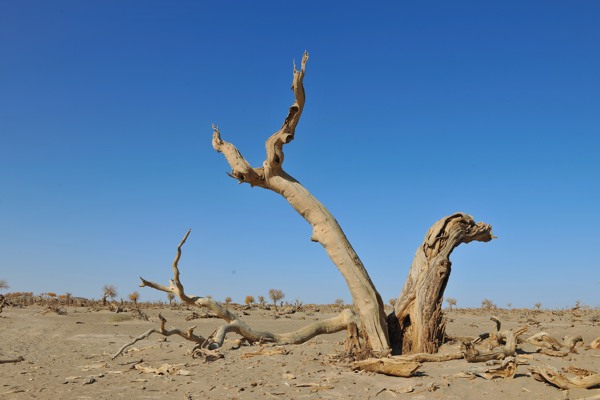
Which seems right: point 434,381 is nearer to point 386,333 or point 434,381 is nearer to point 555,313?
point 386,333

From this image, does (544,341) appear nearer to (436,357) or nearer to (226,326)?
(436,357)

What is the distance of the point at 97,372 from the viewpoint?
9016mm

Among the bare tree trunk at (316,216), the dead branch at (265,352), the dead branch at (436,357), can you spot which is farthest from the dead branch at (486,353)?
the dead branch at (265,352)

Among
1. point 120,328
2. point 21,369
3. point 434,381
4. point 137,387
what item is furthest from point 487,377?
point 120,328

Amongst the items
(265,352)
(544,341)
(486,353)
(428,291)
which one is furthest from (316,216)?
(544,341)

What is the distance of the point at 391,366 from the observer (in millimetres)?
7660

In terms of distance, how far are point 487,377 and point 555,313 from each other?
15741 millimetres

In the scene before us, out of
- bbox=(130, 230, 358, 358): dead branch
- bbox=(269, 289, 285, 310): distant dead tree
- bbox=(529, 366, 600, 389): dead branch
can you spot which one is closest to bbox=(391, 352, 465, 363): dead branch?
bbox=(130, 230, 358, 358): dead branch

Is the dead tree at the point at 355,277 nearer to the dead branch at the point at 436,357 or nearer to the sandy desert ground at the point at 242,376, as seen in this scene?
the sandy desert ground at the point at 242,376

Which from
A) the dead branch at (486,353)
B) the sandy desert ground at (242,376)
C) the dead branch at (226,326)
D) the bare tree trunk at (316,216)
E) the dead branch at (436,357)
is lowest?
the sandy desert ground at (242,376)

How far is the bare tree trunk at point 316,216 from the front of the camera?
932 centimetres

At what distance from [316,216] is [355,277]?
1.30 metres

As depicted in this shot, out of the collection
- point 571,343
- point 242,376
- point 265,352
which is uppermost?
point 571,343

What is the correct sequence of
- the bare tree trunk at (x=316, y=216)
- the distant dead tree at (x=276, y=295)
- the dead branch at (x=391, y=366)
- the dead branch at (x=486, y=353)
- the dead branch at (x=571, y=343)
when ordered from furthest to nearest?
the distant dead tree at (x=276, y=295) → the dead branch at (x=571, y=343) → the bare tree trunk at (x=316, y=216) → the dead branch at (x=486, y=353) → the dead branch at (x=391, y=366)
